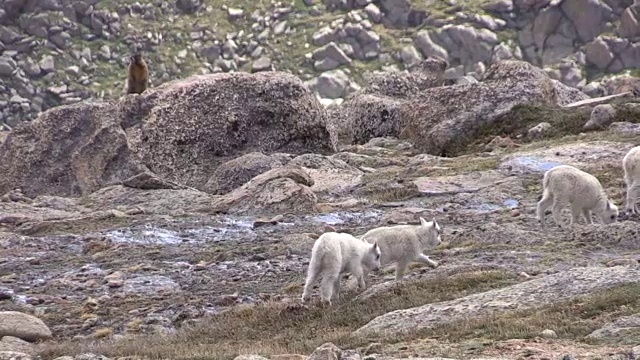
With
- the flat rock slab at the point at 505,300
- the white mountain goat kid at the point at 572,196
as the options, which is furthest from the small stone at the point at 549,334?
the white mountain goat kid at the point at 572,196

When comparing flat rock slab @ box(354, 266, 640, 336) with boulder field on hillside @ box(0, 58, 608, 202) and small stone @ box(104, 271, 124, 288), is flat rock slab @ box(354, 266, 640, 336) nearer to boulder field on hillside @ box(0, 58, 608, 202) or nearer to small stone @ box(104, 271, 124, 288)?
small stone @ box(104, 271, 124, 288)

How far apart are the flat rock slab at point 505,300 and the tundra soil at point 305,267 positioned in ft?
0.98

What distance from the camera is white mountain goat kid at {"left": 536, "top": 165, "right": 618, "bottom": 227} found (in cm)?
1948

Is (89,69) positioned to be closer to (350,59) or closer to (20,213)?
(350,59)

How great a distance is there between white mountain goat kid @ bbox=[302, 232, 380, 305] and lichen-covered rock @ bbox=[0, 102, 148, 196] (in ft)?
54.2

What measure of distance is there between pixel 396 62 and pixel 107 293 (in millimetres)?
130262

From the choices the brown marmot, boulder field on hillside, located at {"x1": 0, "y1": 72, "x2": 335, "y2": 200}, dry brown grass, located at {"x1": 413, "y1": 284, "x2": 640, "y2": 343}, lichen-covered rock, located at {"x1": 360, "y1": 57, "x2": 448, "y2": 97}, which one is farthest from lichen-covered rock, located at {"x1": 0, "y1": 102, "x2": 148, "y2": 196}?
dry brown grass, located at {"x1": 413, "y1": 284, "x2": 640, "y2": 343}

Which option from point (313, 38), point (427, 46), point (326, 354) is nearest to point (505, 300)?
point (326, 354)

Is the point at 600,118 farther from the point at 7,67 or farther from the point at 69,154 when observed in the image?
the point at 7,67

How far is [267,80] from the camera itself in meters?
33.3

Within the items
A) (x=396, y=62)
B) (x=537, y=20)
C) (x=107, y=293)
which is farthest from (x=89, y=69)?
(x=107, y=293)

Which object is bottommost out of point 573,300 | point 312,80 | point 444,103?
point 312,80

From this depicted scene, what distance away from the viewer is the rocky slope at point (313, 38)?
13450 centimetres

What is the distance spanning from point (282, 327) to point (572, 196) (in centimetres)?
793
